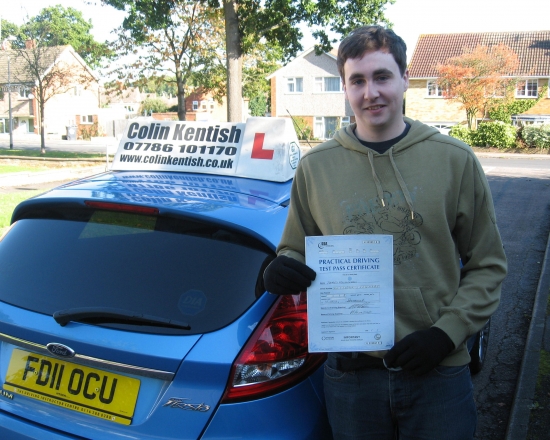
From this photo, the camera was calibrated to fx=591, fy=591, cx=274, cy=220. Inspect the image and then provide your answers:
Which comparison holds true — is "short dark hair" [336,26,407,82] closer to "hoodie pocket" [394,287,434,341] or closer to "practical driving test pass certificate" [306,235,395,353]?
"practical driving test pass certificate" [306,235,395,353]

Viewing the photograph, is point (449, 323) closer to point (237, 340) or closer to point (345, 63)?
point (237, 340)

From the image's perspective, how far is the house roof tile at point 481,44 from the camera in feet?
145

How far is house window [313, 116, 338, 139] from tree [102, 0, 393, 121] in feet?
103

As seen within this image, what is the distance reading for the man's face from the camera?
6.45 ft

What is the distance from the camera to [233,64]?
720 inches

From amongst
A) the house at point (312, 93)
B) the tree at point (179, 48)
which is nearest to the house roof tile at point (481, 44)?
the house at point (312, 93)

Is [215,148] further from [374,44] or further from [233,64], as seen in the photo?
[233,64]

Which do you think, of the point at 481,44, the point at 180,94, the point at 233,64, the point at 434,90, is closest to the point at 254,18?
the point at 233,64

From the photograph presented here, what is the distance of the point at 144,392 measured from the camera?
213 centimetres

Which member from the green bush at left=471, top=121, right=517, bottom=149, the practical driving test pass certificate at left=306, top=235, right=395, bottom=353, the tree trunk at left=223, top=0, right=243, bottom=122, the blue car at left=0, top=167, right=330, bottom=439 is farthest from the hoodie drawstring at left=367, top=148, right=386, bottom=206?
the green bush at left=471, top=121, right=517, bottom=149

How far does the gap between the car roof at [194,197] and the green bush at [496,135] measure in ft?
114

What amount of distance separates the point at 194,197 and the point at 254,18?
672 inches

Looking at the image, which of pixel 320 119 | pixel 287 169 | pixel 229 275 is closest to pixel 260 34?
pixel 287 169

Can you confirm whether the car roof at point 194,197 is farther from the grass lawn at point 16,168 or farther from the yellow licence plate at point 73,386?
the grass lawn at point 16,168
